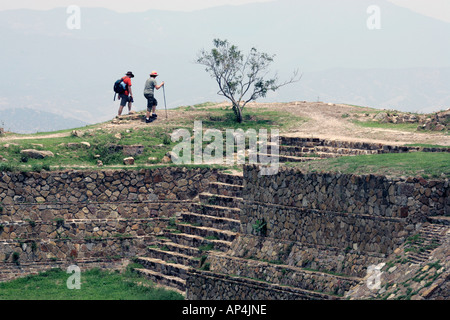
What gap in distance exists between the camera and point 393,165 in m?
28.2

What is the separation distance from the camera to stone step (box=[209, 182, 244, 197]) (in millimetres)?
34750

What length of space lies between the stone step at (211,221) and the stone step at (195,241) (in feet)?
1.90

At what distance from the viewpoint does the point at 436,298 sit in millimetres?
22594

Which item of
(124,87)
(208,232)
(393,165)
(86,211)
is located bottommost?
(208,232)

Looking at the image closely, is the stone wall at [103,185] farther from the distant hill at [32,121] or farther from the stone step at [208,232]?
the distant hill at [32,121]

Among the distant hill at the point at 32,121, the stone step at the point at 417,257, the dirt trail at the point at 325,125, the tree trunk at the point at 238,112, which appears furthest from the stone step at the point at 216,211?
the distant hill at the point at 32,121

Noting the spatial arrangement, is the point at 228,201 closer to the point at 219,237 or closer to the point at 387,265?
the point at 219,237

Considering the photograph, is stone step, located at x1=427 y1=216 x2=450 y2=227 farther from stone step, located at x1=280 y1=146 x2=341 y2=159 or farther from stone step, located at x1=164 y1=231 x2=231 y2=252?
stone step, located at x1=280 y1=146 x2=341 y2=159

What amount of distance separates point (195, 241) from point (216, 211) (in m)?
1.32

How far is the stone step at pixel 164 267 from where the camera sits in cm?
3250

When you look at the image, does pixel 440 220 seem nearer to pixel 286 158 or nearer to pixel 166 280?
pixel 166 280

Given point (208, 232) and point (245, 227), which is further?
point (208, 232)

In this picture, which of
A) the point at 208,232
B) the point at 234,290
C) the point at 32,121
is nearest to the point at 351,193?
the point at 234,290

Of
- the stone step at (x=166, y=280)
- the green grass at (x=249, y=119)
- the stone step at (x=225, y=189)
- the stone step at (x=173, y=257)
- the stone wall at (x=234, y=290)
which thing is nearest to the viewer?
the stone wall at (x=234, y=290)
